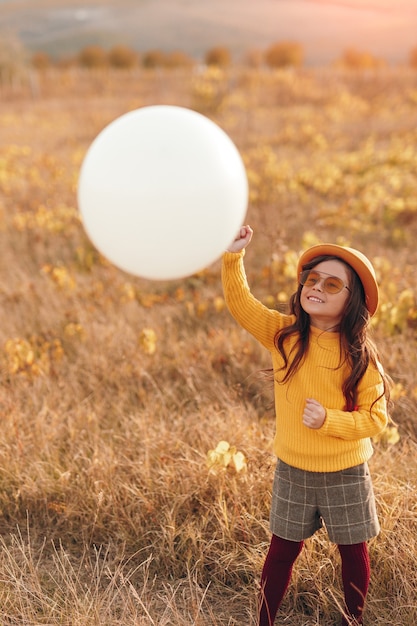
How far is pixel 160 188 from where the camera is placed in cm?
110

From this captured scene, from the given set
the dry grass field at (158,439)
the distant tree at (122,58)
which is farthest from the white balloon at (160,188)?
the distant tree at (122,58)

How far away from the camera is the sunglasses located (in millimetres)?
1778

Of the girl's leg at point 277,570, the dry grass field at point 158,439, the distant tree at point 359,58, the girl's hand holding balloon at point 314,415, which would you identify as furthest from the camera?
the distant tree at point 359,58

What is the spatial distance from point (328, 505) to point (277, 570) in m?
0.29

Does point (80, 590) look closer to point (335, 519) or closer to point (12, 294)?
point (335, 519)

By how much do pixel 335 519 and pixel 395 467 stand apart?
800 mm

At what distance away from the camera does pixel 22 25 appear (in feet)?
538

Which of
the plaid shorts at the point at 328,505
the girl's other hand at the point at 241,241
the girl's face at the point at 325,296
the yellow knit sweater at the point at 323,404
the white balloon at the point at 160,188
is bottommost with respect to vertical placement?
the plaid shorts at the point at 328,505

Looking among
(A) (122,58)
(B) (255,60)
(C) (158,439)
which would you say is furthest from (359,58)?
(C) (158,439)

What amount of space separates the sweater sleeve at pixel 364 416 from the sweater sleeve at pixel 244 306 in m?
0.34

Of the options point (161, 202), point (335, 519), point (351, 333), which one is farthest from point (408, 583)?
point (161, 202)

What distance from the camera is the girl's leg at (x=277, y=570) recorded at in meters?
1.90

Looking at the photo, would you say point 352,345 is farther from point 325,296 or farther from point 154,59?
point 154,59

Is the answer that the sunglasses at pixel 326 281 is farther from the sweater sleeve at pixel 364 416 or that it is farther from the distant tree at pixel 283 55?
the distant tree at pixel 283 55
